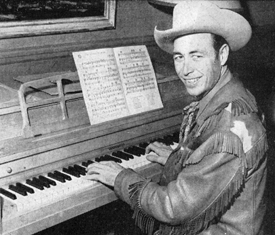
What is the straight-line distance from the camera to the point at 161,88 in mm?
3084

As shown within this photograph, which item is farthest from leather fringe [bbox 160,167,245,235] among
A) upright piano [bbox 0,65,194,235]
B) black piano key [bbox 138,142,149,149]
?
black piano key [bbox 138,142,149,149]

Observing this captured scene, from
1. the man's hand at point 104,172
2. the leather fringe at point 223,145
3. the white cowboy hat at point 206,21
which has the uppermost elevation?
the white cowboy hat at point 206,21

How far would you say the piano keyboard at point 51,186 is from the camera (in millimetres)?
1985

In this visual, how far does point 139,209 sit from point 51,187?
506 mm

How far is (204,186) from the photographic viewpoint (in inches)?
69.6

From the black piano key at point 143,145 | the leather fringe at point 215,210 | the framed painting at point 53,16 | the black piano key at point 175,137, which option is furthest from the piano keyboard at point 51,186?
the framed painting at point 53,16

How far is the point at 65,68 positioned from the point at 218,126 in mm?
1377

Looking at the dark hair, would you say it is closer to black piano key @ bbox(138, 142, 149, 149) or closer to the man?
the man

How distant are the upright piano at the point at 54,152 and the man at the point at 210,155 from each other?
26cm

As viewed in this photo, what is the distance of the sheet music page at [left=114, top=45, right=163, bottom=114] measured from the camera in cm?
277

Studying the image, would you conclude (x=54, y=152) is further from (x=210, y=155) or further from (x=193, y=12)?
(x=193, y=12)

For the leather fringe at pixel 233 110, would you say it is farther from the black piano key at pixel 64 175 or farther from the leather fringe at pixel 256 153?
the black piano key at pixel 64 175

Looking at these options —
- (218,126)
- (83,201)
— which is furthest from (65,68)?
(218,126)

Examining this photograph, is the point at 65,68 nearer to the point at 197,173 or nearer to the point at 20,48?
the point at 20,48
